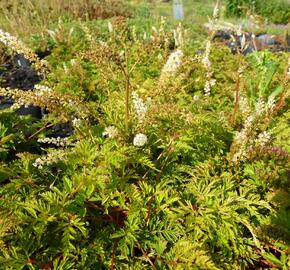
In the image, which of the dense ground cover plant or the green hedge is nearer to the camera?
the dense ground cover plant

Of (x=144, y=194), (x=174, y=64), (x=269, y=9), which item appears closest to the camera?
(x=144, y=194)

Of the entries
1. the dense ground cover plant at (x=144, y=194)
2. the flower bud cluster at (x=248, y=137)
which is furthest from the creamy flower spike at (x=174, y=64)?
the flower bud cluster at (x=248, y=137)

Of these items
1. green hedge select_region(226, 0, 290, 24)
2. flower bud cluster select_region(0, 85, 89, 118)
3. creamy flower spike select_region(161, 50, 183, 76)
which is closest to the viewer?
flower bud cluster select_region(0, 85, 89, 118)

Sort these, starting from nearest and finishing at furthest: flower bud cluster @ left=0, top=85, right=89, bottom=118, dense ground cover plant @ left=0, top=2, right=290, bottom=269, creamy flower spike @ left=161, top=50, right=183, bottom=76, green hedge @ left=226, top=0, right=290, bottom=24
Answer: dense ground cover plant @ left=0, top=2, right=290, bottom=269
flower bud cluster @ left=0, top=85, right=89, bottom=118
creamy flower spike @ left=161, top=50, right=183, bottom=76
green hedge @ left=226, top=0, right=290, bottom=24

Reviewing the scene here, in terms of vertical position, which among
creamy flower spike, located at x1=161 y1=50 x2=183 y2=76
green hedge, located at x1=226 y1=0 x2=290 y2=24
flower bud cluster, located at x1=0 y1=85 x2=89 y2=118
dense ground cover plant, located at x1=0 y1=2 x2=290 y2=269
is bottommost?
green hedge, located at x1=226 y1=0 x2=290 y2=24

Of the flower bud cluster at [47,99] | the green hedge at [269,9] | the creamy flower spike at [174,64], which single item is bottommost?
the green hedge at [269,9]

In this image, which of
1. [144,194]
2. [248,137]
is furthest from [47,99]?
[248,137]

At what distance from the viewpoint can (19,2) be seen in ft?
35.5

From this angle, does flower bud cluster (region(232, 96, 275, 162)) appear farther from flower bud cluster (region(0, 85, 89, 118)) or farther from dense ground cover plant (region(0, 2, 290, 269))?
flower bud cluster (region(0, 85, 89, 118))

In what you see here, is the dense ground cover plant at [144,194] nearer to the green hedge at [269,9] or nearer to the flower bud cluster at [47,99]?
the flower bud cluster at [47,99]

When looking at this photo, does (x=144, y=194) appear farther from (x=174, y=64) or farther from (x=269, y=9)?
(x=269, y=9)

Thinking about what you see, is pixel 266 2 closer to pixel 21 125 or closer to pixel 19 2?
pixel 19 2

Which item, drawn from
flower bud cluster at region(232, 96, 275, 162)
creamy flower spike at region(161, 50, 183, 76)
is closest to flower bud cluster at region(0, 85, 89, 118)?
creamy flower spike at region(161, 50, 183, 76)

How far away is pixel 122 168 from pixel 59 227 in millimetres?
601
